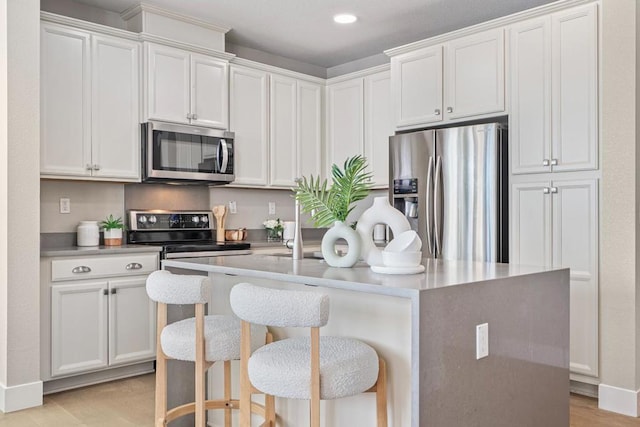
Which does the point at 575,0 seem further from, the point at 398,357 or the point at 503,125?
the point at 398,357

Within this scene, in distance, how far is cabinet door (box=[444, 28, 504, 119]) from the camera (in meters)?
3.76

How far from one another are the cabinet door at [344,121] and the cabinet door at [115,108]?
1.90 meters

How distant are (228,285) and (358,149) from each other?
101 inches

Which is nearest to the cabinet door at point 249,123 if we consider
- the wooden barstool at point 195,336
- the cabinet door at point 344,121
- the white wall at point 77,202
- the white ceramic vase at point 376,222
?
the cabinet door at point 344,121

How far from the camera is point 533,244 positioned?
3.56m

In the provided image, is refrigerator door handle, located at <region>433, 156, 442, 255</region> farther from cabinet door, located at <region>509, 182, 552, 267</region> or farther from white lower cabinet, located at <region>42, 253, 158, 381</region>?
white lower cabinet, located at <region>42, 253, 158, 381</region>

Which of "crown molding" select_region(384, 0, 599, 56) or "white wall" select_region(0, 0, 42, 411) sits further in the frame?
"crown molding" select_region(384, 0, 599, 56)

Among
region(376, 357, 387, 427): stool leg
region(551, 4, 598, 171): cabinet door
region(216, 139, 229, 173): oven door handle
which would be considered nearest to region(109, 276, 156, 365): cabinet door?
region(216, 139, 229, 173): oven door handle

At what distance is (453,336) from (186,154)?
Answer: 9.73ft

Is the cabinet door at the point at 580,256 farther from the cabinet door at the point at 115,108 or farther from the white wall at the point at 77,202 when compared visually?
the white wall at the point at 77,202

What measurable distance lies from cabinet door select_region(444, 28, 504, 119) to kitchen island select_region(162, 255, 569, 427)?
1854 millimetres

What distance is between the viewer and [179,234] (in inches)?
175

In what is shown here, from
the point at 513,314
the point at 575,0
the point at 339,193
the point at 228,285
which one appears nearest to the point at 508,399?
the point at 513,314

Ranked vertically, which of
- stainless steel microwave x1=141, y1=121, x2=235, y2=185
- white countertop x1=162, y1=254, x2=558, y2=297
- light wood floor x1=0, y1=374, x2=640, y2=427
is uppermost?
stainless steel microwave x1=141, y1=121, x2=235, y2=185
